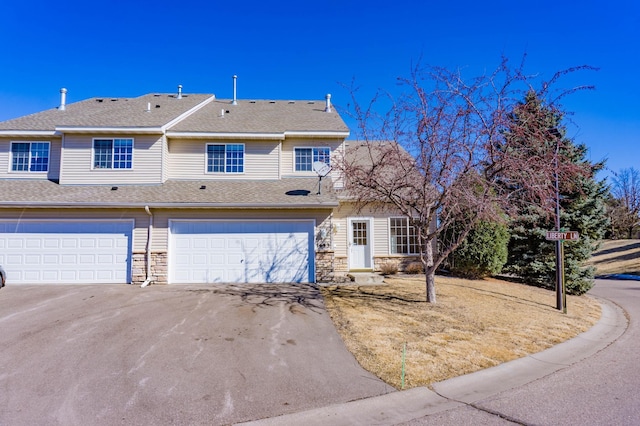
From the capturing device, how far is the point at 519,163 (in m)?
8.07

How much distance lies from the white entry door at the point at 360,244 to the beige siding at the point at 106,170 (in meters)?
7.80

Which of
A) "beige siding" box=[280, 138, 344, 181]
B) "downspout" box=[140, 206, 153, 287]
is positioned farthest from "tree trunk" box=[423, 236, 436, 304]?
"downspout" box=[140, 206, 153, 287]

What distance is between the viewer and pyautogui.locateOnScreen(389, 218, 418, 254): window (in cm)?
1531

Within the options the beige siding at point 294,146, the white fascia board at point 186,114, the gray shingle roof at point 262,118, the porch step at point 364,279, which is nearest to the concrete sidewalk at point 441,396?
the porch step at point 364,279

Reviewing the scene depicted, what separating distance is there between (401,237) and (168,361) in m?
11.4

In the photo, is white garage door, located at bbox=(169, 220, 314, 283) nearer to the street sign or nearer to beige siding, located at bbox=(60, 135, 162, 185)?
beige siding, located at bbox=(60, 135, 162, 185)

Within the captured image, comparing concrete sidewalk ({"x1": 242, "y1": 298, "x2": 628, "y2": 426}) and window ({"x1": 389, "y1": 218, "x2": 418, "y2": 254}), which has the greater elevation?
window ({"x1": 389, "y1": 218, "x2": 418, "y2": 254})

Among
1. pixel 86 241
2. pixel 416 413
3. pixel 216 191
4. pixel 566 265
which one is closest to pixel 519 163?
pixel 416 413

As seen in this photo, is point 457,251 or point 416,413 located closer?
point 416,413

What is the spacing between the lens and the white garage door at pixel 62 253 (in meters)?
11.7

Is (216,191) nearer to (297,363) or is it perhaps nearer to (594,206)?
(297,363)

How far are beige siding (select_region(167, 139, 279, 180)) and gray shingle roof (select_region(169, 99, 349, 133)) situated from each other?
1.78 feet

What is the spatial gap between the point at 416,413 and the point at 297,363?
2.08 m

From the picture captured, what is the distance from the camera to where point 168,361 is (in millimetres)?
5691
